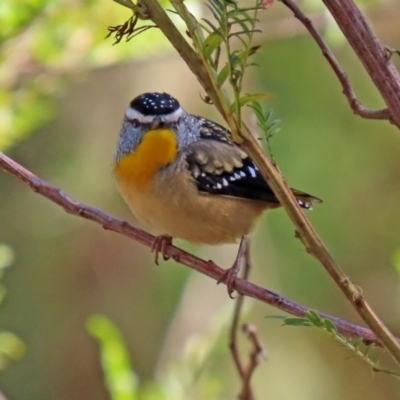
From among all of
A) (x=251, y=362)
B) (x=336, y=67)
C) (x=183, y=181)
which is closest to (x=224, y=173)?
(x=183, y=181)

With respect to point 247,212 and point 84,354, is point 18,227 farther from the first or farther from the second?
point 247,212

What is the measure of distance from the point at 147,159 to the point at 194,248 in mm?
1418

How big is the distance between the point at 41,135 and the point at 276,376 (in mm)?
1843

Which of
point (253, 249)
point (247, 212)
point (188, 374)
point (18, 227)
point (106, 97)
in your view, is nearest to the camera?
point (188, 374)

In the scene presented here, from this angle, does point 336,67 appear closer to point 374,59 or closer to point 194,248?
point 374,59

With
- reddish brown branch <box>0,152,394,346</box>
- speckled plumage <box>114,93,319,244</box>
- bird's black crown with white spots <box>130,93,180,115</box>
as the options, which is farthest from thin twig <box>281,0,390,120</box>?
bird's black crown with white spots <box>130,93,180,115</box>

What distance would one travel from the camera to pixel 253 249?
3.79 meters

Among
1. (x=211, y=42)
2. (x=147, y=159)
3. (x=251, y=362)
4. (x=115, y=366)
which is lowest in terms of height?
(x=115, y=366)

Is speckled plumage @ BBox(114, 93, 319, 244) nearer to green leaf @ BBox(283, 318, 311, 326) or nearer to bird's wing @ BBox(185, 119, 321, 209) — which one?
bird's wing @ BBox(185, 119, 321, 209)

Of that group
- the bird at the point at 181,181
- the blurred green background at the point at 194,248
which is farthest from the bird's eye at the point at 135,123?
the blurred green background at the point at 194,248

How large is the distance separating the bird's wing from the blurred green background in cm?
106

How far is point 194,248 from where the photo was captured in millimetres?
3648

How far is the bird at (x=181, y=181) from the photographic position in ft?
7.40

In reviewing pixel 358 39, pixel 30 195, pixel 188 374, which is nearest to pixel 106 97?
pixel 30 195
